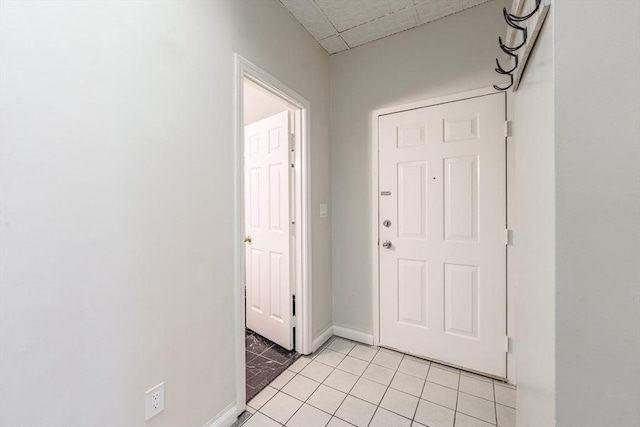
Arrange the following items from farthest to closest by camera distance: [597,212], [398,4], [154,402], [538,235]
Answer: [398,4]
[154,402]
[538,235]
[597,212]

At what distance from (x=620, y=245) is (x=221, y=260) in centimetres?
146

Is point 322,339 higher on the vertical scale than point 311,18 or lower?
lower

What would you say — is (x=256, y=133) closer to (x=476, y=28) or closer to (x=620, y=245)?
(x=476, y=28)

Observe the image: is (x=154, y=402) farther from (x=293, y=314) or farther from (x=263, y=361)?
(x=293, y=314)

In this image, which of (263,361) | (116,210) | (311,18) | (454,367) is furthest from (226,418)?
(311,18)

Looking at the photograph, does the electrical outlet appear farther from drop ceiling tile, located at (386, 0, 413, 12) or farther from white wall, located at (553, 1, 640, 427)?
drop ceiling tile, located at (386, 0, 413, 12)

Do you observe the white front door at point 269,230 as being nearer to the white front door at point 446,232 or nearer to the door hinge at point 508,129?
the white front door at point 446,232

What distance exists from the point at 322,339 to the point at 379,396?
2.43 ft

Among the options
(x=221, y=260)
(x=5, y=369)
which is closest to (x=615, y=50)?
(x=221, y=260)

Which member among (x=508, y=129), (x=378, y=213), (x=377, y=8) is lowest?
(x=378, y=213)

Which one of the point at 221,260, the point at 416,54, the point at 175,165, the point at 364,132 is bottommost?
the point at 221,260

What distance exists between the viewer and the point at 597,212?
20.0 inches

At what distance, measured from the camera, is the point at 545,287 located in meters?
0.64

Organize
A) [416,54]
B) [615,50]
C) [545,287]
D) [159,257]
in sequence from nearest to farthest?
[615,50], [545,287], [159,257], [416,54]
